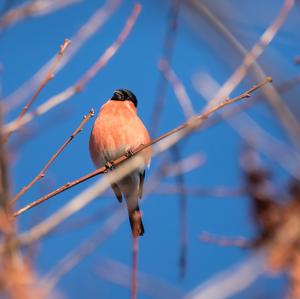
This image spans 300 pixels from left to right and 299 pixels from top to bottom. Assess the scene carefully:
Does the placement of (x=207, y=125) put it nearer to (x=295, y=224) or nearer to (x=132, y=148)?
(x=295, y=224)

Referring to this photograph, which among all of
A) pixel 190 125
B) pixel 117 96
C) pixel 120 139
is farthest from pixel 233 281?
pixel 117 96

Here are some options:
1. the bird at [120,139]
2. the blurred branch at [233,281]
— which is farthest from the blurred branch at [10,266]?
the bird at [120,139]

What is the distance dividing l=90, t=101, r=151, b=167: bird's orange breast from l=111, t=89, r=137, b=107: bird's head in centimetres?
33

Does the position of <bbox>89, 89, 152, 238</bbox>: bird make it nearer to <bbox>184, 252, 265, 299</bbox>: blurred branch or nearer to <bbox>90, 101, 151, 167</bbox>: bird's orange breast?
<bbox>90, 101, 151, 167</bbox>: bird's orange breast

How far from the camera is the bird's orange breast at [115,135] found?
3920mm

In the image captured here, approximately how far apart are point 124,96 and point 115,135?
648 mm

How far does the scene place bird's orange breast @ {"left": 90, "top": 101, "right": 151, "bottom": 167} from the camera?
3920mm

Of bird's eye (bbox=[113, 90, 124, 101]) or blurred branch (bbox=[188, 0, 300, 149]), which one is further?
bird's eye (bbox=[113, 90, 124, 101])

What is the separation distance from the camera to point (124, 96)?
14.7ft

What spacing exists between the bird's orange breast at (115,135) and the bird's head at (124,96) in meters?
0.33

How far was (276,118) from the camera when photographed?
40.6 inches

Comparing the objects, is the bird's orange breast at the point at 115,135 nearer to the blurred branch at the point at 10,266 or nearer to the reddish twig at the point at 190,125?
the reddish twig at the point at 190,125

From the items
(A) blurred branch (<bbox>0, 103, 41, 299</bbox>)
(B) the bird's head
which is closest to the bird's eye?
Result: (B) the bird's head

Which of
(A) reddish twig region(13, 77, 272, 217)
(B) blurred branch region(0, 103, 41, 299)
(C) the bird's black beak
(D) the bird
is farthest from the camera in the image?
(C) the bird's black beak
